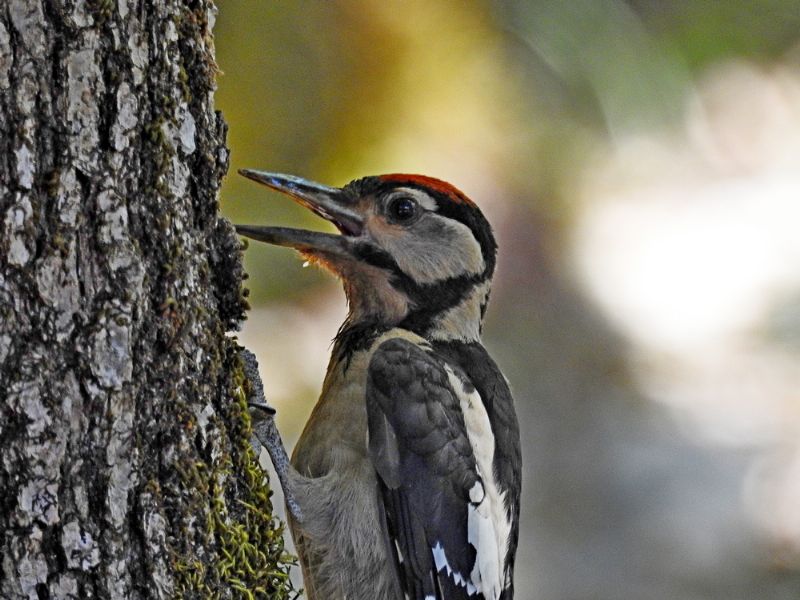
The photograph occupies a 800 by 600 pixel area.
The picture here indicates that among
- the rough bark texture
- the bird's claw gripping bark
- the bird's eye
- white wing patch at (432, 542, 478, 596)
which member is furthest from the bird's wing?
the rough bark texture

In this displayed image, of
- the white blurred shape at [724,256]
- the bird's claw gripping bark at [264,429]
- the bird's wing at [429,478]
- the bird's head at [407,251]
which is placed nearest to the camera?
the bird's claw gripping bark at [264,429]

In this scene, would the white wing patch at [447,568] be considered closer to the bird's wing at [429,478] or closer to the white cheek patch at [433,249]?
the bird's wing at [429,478]

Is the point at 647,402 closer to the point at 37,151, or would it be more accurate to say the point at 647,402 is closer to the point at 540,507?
the point at 540,507

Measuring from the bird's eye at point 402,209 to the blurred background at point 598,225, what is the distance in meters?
1.04

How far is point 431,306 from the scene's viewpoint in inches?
104

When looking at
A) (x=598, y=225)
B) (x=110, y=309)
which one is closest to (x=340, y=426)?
(x=110, y=309)

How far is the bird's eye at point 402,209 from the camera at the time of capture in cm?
266

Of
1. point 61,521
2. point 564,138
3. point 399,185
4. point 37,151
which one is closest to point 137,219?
point 37,151

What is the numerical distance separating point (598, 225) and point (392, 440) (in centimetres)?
257

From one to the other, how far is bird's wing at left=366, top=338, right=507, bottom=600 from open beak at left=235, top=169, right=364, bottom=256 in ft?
0.87

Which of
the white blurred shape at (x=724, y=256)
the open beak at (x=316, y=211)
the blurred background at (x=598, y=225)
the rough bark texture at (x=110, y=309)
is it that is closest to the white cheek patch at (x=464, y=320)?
the open beak at (x=316, y=211)

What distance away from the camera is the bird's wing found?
230cm

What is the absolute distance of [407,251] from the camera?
104 inches

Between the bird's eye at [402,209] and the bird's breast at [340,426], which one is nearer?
the bird's breast at [340,426]
